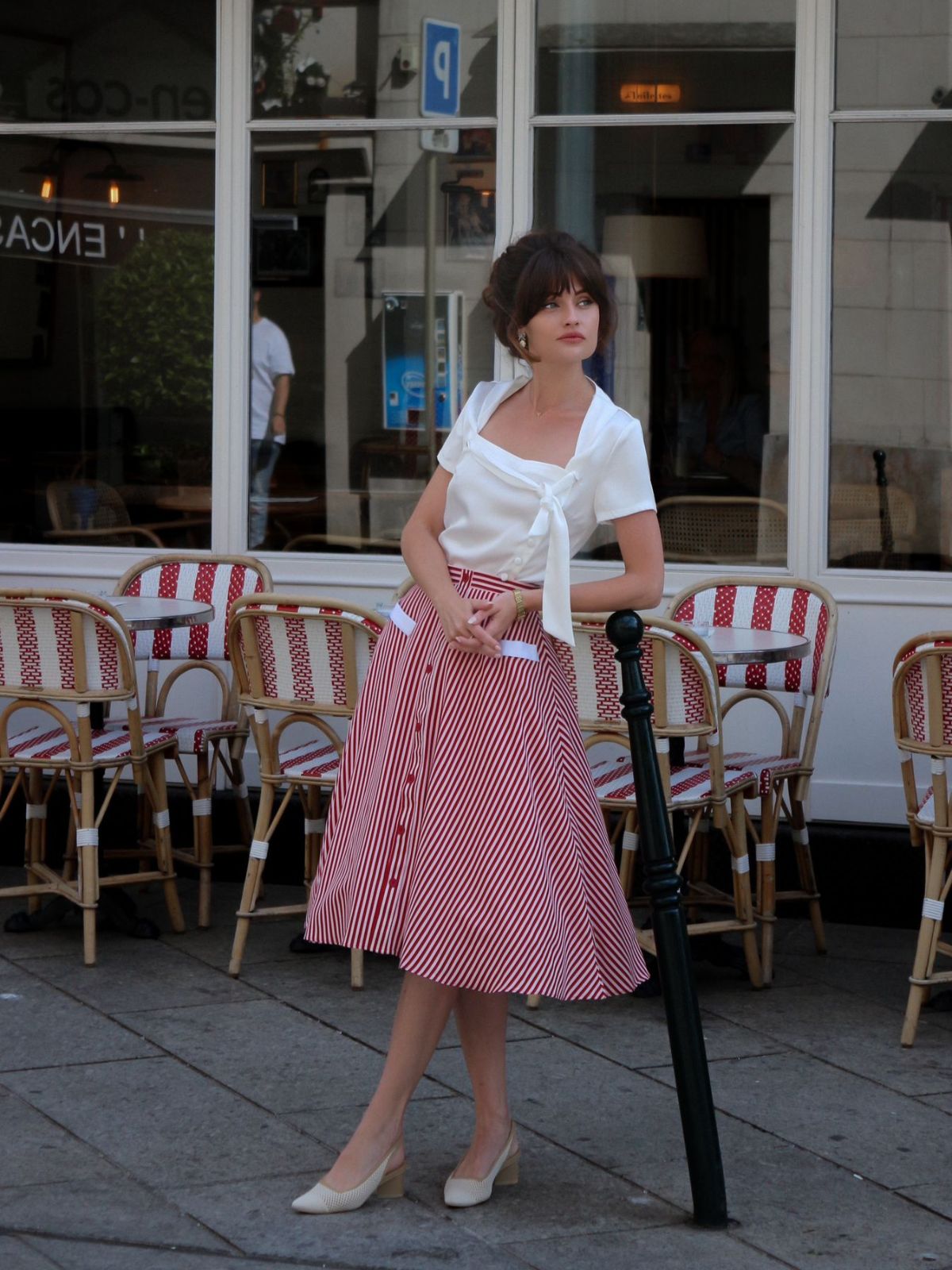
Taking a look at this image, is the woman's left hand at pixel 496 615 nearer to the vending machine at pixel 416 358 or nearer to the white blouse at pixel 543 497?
the white blouse at pixel 543 497

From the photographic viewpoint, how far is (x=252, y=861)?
555 cm

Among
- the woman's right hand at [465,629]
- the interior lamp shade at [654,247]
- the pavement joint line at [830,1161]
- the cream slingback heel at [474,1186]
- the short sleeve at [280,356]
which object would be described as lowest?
the pavement joint line at [830,1161]

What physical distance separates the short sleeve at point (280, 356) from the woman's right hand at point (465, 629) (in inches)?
146

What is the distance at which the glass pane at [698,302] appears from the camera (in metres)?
6.67

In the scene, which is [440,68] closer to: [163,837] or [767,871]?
[163,837]

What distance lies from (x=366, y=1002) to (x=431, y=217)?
10.4 ft

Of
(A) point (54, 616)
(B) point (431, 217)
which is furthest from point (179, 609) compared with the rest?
(B) point (431, 217)

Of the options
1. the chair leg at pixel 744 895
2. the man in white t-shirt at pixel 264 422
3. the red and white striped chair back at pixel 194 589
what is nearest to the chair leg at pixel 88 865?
the red and white striped chair back at pixel 194 589

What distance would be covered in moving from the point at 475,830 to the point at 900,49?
4.06m

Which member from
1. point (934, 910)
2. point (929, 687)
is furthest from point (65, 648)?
point (934, 910)

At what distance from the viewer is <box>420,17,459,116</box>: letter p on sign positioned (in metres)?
6.88

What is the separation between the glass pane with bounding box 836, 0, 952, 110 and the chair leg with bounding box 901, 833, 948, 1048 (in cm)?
289

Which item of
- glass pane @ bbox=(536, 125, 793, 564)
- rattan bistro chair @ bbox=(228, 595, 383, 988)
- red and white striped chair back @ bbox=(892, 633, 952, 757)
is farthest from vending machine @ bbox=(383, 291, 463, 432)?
red and white striped chair back @ bbox=(892, 633, 952, 757)

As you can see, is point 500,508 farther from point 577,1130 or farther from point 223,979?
point 223,979
